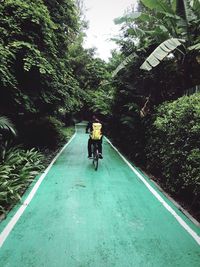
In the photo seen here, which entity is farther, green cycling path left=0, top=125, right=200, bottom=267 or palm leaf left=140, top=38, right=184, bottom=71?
palm leaf left=140, top=38, right=184, bottom=71

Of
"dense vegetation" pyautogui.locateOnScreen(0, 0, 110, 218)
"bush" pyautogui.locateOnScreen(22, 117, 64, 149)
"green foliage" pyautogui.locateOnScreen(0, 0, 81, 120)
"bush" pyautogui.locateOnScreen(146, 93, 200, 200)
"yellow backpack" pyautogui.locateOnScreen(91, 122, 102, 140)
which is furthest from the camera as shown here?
"bush" pyautogui.locateOnScreen(22, 117, 64, 149)

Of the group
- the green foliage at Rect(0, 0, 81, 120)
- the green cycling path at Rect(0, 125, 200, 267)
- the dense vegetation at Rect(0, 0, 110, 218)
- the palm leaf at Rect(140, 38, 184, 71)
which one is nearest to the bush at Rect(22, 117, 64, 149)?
the dense vegetation at Rect(0, 0, 110, 218)

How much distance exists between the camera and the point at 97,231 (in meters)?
5.49

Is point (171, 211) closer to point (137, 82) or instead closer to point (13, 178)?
point (13, 178)

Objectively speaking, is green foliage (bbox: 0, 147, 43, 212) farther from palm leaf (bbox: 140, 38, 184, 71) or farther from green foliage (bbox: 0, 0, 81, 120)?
palm leaf (bbox: 140, 38, 184, 71)

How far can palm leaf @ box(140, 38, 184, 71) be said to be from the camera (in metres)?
9.73

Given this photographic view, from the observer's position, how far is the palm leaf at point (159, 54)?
9.73m

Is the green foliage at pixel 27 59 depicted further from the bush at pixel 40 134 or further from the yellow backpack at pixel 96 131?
the bush at pixel 40 134

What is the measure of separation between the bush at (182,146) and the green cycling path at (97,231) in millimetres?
648

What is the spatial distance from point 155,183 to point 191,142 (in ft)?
10.1

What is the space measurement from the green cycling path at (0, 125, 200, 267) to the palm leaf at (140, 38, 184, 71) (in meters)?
4.02

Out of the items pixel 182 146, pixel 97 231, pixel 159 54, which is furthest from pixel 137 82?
pixel 97 231

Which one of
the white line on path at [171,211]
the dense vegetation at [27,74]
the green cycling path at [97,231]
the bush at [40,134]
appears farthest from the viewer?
the bush at [40,134]

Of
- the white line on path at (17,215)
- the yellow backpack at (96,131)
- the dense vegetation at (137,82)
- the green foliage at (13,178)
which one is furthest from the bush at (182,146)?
the green foliage at (13,178)
